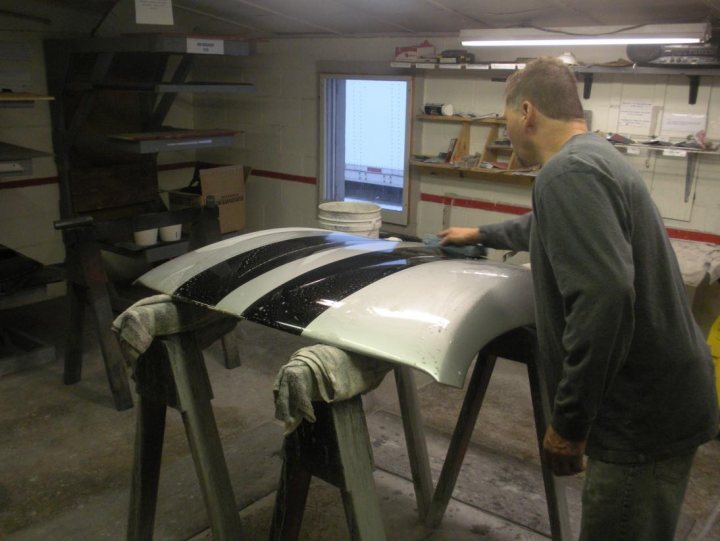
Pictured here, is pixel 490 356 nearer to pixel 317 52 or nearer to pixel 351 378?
pixel 351 378

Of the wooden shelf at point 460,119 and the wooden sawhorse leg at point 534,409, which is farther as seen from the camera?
the wooden shelf at point 460,119

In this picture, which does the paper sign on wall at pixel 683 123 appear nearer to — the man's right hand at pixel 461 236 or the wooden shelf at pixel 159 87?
the man's right hand at pixel 461 236

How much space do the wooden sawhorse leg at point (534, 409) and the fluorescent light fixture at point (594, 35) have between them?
6.37 feet

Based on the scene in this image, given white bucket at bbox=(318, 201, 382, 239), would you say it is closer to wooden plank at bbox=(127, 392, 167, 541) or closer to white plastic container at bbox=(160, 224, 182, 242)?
white plastic container at bbox=(160, 224, 182, 242)

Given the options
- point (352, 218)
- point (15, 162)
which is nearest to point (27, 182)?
point (15, 162)

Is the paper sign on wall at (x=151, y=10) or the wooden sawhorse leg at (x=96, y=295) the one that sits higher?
the paper sign on wall at (x=151, y=10)

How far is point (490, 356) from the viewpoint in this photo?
2.21 metres

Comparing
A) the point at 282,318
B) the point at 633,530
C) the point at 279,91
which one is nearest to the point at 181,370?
the point at 282,318

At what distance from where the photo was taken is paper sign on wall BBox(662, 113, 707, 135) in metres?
3.48

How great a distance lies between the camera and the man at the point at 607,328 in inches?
52.6

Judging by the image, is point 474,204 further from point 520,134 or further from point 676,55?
point 520,134

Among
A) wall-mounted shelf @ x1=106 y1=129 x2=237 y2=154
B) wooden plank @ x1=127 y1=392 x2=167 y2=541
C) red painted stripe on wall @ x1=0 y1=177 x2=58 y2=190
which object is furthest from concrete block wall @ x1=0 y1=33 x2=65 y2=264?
wooden plank @ x1=127 y1=392 x2=167 y2=541

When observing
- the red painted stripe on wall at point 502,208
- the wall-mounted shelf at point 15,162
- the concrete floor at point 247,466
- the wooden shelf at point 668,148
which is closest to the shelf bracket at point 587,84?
the wooden shelf at point 668,148

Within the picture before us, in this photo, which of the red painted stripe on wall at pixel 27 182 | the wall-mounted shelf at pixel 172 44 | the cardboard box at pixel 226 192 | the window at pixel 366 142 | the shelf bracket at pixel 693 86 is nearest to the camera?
the shelf bracket at pixel 693 86
